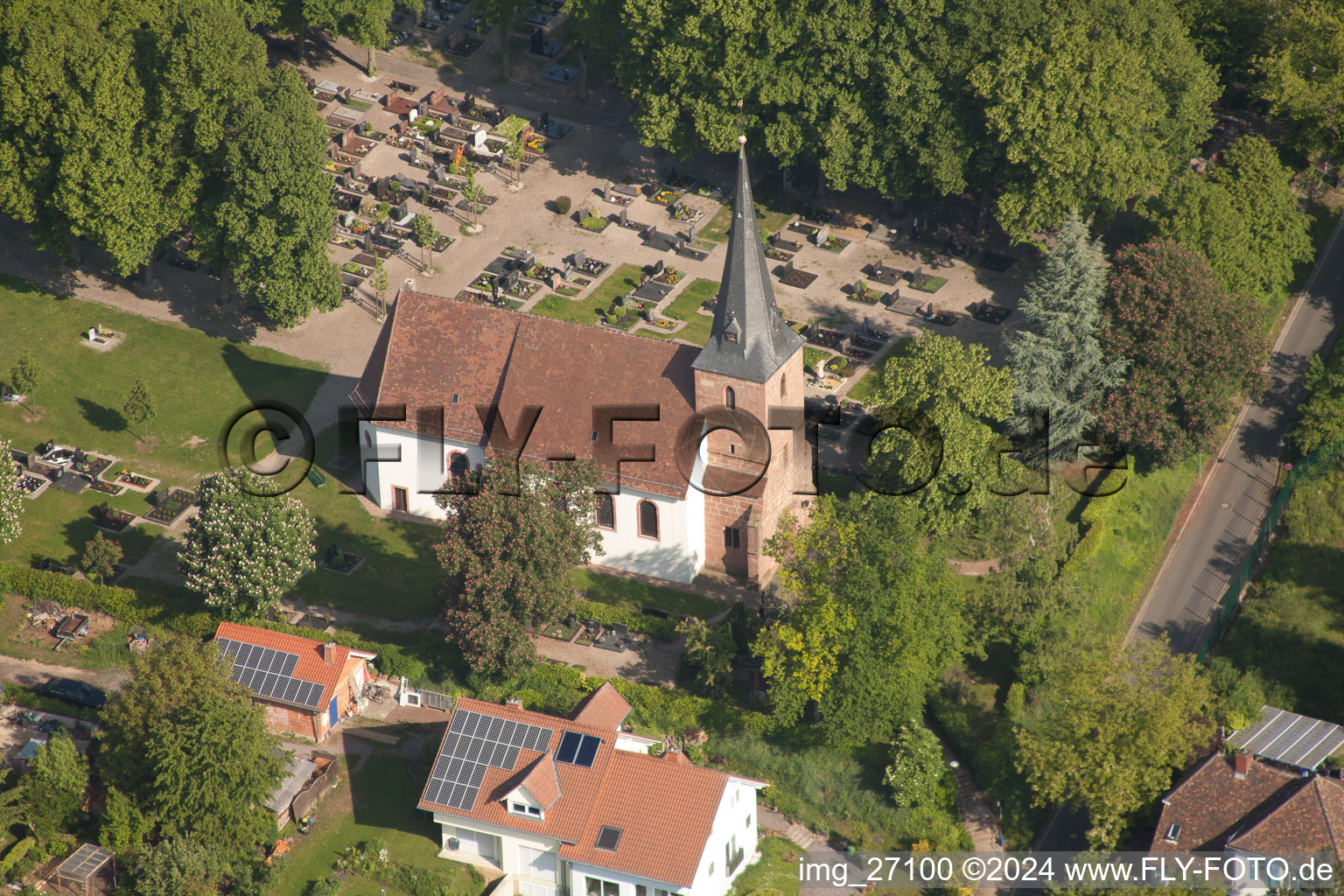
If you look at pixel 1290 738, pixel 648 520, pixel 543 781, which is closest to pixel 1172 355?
pixel 1290 738

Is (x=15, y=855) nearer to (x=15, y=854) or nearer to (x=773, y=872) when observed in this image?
(x=15, y=854)

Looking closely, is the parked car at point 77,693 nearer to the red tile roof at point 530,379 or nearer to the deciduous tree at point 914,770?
the red tile roof at point 530,379

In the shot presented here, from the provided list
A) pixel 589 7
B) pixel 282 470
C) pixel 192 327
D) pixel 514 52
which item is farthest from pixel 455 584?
pixel 514 52

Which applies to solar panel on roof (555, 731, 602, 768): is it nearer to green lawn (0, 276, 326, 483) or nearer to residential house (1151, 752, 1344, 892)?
residential house (1151, 752, 1344, 892)

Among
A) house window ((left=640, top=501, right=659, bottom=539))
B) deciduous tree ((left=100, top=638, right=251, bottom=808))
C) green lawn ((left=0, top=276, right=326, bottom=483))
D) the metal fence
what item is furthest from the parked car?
the metal fence

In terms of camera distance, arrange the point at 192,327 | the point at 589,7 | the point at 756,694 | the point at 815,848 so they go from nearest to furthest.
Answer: the point at 815,848
the point at 756,694
the point at 192,327
the point at 589,7

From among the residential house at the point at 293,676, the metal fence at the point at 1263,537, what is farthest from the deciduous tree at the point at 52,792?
the metal fence at the point at 1263,537

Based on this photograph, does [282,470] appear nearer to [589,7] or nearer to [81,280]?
[81,280]
